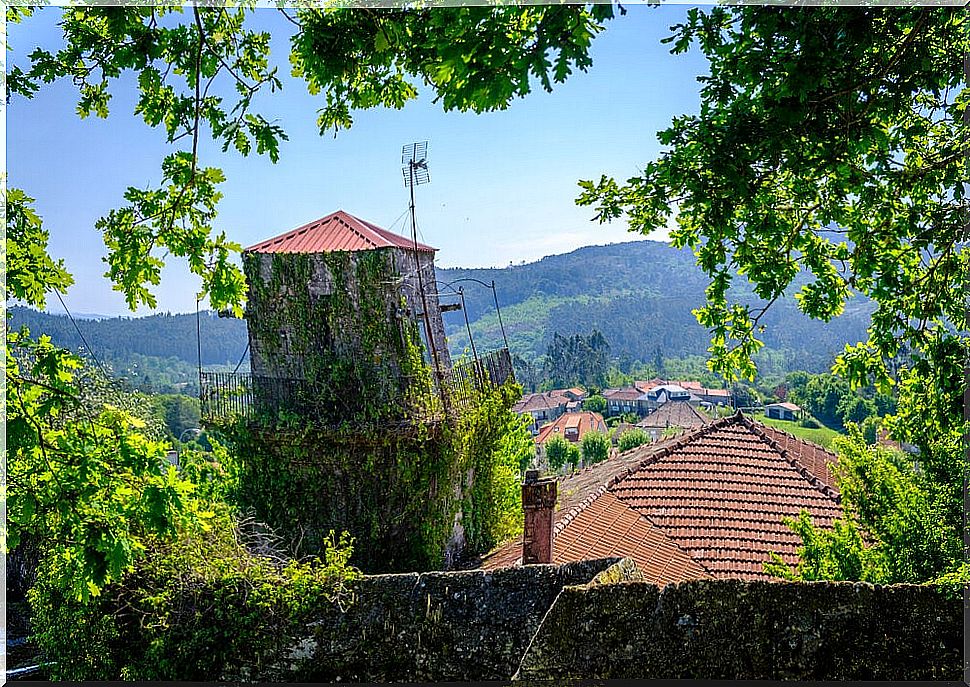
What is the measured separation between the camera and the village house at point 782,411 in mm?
9391

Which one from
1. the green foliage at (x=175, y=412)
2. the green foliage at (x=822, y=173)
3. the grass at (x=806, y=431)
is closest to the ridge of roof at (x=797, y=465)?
the grass at (x=806, y=431)

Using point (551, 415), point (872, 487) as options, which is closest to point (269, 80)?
point (872, 487)

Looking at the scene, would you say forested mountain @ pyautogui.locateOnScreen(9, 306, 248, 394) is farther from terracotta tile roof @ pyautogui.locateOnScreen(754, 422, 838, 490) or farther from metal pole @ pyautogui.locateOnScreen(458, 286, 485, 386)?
terracotta tile roof @ pyautogui.locateOnScreen(754, 422, 838, 490)

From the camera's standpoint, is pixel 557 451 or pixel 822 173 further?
pixel 557 451

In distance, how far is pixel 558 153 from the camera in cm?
417

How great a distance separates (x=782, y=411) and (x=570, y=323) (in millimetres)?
2979

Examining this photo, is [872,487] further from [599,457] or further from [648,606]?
[599,457]

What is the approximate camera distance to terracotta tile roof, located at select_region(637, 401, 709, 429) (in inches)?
422

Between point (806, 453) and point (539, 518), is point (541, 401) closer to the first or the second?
point (806, 453)

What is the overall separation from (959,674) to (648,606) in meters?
0.93

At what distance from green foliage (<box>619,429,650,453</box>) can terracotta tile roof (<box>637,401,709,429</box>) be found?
2.45 ft

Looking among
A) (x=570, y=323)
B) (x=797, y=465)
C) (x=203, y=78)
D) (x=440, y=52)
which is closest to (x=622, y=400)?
(x=570, y=323)

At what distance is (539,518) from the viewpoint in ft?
13.5

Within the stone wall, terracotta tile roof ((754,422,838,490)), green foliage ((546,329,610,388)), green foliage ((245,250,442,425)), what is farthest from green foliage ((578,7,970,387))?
green foliage ((546,329,610,388))
